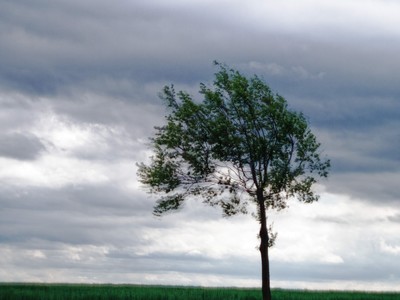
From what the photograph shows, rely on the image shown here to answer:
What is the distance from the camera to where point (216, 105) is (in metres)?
48.2

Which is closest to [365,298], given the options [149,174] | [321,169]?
[321,169]

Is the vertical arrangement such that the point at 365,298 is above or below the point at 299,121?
below

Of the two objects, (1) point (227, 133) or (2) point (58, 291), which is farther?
(2) point (58, 291)

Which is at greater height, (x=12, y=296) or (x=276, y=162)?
(x=276, y=162)

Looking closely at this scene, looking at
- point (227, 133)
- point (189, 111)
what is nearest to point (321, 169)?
point (227, 133)

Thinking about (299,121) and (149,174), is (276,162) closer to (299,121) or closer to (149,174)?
(299,121)

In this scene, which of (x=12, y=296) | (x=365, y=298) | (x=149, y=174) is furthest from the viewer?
(x=365, y=298)

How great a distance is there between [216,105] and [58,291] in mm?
20122

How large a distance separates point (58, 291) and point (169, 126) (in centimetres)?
1649

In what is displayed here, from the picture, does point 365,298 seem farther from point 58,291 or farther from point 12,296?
point 12,296

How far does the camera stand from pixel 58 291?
5081 cm

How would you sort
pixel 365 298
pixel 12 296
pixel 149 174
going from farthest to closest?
pixel 365 298 → pixel 149 174 → pixel 12 296

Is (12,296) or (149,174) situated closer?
A: (12,296)

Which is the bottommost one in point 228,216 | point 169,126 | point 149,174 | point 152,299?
point 152,299
